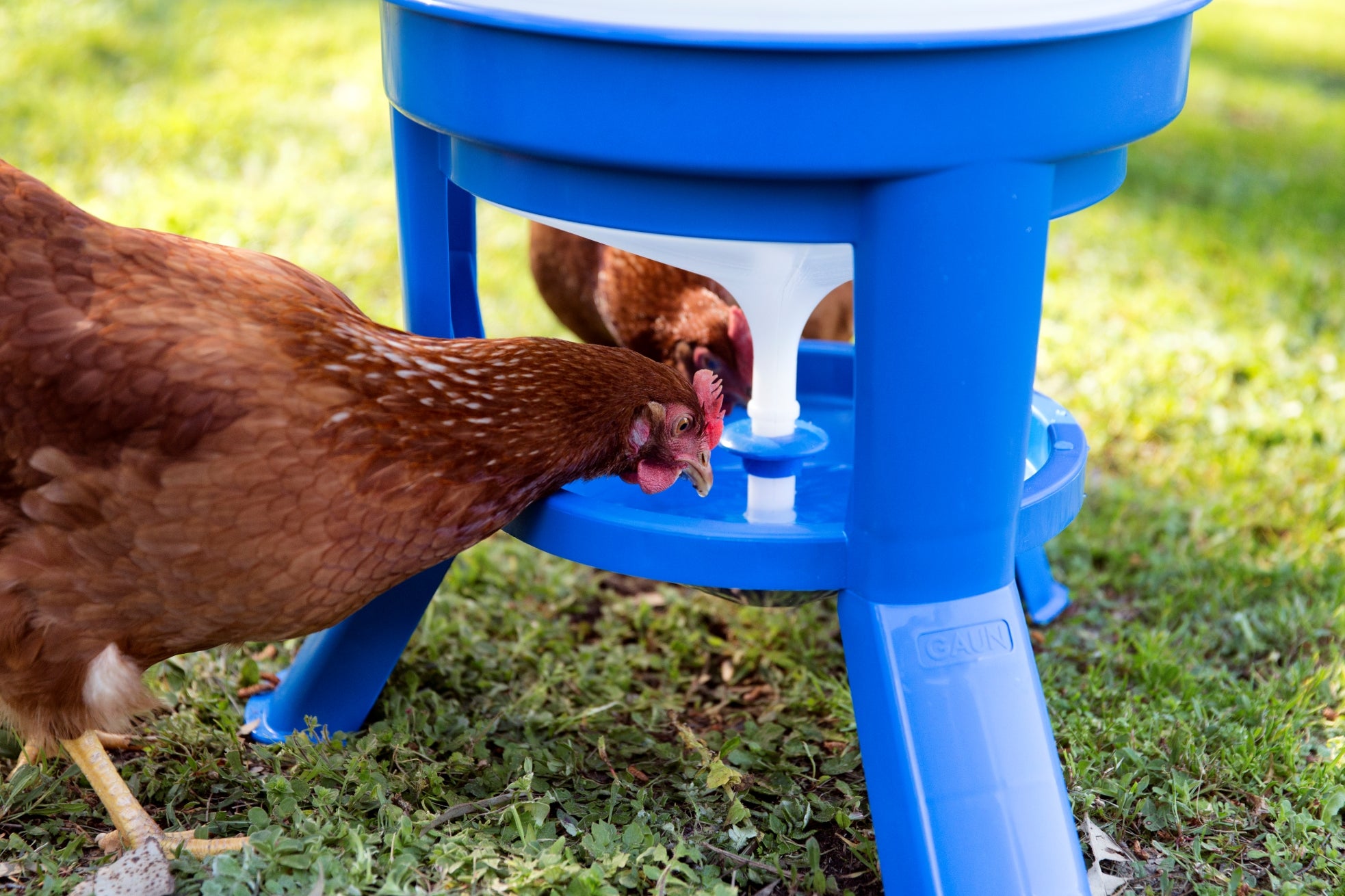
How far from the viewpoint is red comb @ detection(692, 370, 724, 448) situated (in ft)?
6.77

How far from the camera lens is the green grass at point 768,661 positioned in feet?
6.47

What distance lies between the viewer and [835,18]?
60.3 inches

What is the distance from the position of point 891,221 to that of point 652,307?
1.21m

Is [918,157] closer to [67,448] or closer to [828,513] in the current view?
[828,513]

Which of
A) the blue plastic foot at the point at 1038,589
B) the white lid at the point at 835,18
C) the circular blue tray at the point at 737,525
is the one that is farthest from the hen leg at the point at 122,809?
the blue plastic foot at the point at 1038,589

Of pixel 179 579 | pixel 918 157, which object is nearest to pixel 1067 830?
pixel 918 157

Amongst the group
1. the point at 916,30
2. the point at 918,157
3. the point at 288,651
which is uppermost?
the point at 916,30

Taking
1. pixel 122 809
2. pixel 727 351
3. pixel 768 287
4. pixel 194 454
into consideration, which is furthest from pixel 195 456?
pixel 727 351

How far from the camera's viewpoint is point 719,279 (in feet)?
6.78

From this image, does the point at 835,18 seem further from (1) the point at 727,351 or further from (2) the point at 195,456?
(1) the point at 727,351

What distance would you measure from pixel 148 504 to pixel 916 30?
45.1 inches

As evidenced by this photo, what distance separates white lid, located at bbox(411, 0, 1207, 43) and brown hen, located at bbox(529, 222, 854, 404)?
105 centimetres

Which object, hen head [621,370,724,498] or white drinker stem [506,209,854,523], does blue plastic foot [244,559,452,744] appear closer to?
hen head [621,370,724,498]

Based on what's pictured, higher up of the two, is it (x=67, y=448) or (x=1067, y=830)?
(x=67, y=448)
